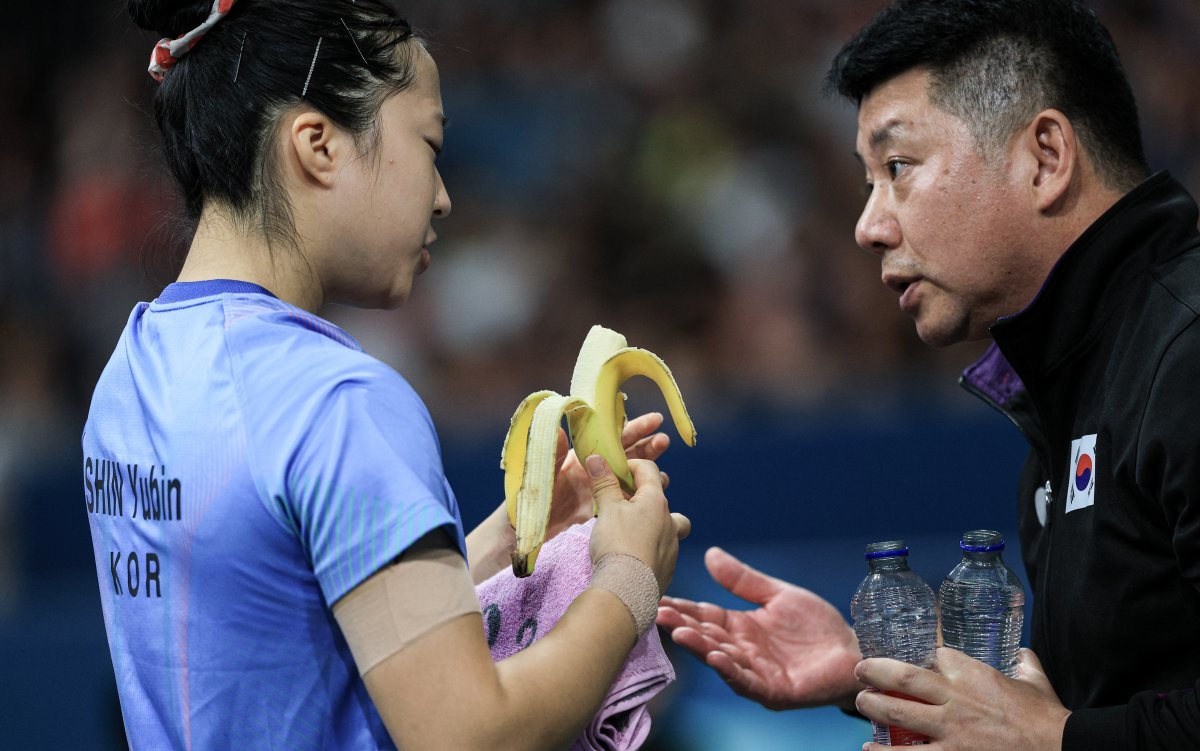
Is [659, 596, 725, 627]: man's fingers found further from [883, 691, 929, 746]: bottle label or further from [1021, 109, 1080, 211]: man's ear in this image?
[1021, 109, 1080, 211]: man's ear

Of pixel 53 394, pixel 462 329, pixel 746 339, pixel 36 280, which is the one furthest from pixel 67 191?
pixel 746 339

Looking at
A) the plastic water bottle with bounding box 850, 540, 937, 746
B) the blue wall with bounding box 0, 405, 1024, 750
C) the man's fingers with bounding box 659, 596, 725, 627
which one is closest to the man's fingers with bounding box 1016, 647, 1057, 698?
the plastic water bottle with bounding box 850, 540, 937, 746

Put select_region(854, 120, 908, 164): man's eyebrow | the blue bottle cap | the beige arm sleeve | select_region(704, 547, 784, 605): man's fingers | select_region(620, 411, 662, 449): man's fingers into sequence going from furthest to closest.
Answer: select_region(704, 547, 784, 605): man's fingers < select_region(854, 120, 908, 164): man's eyebrow < select_region(620, 411, 662, 449): man's fingers < the blue bottle cap < the beige arm sleeve

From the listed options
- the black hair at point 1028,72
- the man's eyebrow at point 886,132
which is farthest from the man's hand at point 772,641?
the black hair at point 1028,72

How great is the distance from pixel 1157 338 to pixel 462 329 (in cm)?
442

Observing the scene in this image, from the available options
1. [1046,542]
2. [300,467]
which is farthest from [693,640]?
[300,467]

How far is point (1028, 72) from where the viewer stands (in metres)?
2.19

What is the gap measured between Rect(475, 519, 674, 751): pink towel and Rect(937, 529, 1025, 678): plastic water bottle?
49cm

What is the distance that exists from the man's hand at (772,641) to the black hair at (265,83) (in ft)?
3.51

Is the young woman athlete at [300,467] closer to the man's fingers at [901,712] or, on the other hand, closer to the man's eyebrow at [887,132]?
the man's fingers at [901,712]

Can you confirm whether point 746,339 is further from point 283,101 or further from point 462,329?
point 283,101

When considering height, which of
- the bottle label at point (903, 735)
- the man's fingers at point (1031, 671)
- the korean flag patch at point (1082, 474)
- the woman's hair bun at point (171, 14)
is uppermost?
the woman's hair bun at point (171, 14)

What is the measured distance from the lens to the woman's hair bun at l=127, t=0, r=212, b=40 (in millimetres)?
1759

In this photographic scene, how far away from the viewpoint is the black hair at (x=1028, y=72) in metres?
2.19
